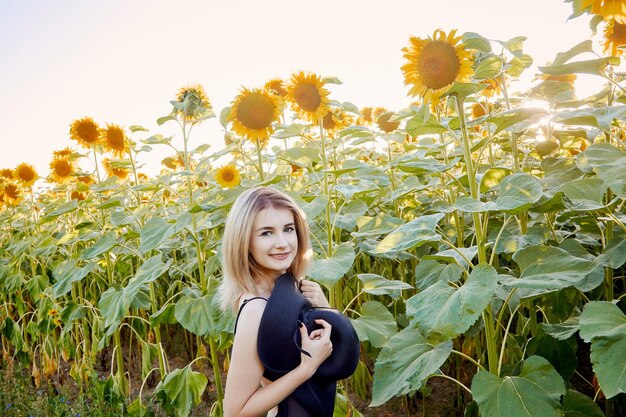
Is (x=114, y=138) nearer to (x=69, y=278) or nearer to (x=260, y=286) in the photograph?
(x=69, y=278)

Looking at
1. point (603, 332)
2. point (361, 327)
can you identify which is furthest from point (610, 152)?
point (361, 327)

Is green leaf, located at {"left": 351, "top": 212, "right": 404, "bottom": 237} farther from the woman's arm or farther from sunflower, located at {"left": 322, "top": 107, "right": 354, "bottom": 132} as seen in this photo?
sunflower, located at {"left": 322, "top": 107, "right": 354, "bottom": 132}

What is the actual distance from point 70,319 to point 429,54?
2.64 meters

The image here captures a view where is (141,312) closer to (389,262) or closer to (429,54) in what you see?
(389,262)

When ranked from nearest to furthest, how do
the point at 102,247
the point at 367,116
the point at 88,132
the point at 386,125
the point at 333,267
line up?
the point at 333,267 → the point at 102,247 → the point at 88,132 → the point at 386,125 → the point at 367,116

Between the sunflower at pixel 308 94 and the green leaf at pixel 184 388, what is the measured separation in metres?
1.37

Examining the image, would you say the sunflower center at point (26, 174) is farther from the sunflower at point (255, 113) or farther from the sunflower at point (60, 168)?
the sunflower at point (255, 113)

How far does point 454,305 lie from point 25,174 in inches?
188

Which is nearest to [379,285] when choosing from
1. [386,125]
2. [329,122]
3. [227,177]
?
[329,122]

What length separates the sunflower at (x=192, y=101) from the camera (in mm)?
2516

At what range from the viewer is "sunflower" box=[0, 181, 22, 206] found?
16.9ft

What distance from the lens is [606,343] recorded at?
1382 mm

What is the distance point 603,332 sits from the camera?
1.36 metres

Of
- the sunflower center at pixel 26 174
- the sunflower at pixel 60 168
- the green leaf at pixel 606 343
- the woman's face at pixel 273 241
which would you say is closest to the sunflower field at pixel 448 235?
the green leaf at pixel 606 343
